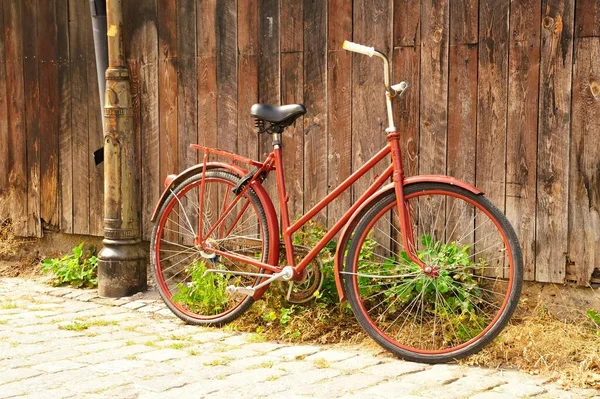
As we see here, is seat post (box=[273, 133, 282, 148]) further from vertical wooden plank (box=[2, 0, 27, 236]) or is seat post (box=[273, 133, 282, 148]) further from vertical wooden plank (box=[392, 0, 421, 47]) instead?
vertical wooden plank (box=[2, 0, 27, 236])

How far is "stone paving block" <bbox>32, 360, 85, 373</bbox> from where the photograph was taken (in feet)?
14.9

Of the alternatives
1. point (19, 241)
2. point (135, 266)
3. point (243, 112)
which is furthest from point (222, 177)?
point (19, 241)

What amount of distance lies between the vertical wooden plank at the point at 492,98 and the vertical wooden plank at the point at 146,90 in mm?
2448

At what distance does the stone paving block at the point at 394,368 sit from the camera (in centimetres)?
450

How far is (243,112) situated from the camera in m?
6.17

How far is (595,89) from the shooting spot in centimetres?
487

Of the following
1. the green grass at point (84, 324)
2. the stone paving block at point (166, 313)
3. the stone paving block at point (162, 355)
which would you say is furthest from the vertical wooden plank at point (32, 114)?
the stone paving block at point (162, 355)

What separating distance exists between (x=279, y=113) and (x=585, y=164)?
169 centimetres

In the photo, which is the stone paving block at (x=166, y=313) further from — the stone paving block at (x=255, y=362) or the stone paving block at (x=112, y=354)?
the stone paving block at (x=255, y=362)

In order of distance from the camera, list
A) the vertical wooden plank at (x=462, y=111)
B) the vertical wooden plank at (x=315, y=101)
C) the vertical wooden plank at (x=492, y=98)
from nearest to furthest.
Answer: the vertical wooden plank at (x=492, y=98) < the vertical wooden plank at (x=462, y=111) < the vertical wooden plank at (x=315, y=101)

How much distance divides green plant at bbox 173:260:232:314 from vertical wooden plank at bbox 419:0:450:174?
4.61 feet

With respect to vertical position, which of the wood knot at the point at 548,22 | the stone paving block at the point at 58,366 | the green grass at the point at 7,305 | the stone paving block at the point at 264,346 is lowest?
the stone paving block at the point at 264,346

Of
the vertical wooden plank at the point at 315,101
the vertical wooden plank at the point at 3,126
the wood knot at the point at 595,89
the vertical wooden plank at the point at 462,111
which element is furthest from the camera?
the vertical wooden plank at the point at 3,126

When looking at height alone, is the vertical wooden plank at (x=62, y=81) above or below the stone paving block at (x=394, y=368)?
above
